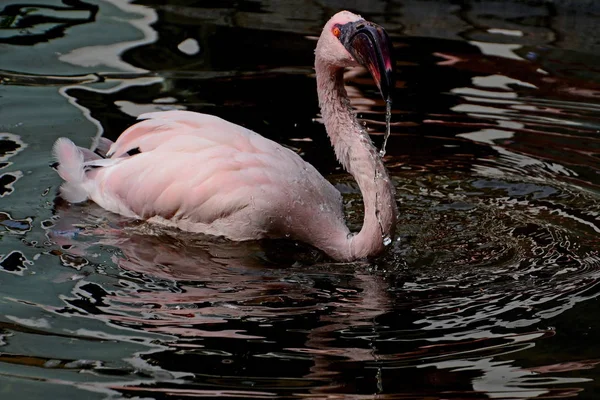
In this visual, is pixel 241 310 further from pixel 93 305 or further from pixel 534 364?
pixel 534 364

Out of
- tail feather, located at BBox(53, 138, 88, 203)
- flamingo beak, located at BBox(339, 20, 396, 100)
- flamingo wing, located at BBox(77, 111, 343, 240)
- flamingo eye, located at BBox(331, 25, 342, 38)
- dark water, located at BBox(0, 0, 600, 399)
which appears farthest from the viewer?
tail feather, located at BBox(53, 138, 88, 203)

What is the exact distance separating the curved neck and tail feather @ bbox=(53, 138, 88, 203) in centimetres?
167

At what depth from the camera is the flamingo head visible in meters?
5.29

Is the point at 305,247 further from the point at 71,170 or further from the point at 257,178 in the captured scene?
the point at 71,170

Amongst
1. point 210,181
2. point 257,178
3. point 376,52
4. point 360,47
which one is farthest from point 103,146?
point 376,52

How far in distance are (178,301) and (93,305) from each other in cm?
40

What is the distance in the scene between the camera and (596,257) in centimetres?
570

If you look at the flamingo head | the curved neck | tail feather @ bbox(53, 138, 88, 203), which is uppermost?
the flamingo head

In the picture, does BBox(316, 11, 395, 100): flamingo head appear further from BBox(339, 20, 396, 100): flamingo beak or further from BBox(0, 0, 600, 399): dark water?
BBox(0, 0, 600, 399): dark water

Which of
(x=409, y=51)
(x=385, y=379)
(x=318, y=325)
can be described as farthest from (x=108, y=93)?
(x=385, y=379)

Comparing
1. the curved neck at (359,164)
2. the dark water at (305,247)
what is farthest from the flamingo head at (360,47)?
the dark water at (305,247)

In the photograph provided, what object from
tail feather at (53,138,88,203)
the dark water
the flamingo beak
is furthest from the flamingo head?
tail feather at (53,138,88,203)

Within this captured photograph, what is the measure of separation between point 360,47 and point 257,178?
101 centimetres

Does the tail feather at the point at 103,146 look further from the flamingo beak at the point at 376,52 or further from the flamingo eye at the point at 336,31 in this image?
the flamingo beak at the point at 376,52
